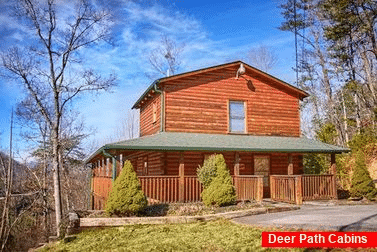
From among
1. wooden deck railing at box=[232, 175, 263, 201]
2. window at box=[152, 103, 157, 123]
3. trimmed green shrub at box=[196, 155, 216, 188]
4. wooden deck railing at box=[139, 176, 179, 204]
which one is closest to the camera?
trimmed green shrub at box=[196, 155, 216, 188]

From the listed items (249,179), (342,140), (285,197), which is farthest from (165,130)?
(342,140)

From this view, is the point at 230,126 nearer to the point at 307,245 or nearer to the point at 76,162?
the point at 307,245

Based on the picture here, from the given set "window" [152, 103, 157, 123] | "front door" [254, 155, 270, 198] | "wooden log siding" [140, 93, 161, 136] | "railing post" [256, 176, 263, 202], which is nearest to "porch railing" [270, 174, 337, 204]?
"railing post" [256, 176, 263, 202]

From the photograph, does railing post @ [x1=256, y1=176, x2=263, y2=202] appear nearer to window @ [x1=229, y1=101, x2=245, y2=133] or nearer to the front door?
the front door

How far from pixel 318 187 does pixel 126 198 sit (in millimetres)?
9582

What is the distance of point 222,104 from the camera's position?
1927 cm

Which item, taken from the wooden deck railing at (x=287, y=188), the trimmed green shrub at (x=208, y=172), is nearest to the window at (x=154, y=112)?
the trimmed green shrub at (x=208, y=172)

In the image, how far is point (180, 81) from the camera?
18594 millimetres

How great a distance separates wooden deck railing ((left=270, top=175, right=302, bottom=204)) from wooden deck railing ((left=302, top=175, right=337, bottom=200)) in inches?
40.7

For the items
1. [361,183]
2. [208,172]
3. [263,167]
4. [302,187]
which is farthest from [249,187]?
[361,183]

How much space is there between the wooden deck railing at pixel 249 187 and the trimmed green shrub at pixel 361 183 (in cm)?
547

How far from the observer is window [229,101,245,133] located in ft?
63.7

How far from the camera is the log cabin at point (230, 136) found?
15.7 m

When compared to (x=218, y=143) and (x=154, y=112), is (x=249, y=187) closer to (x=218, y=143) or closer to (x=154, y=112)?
(x=218, y=143)
